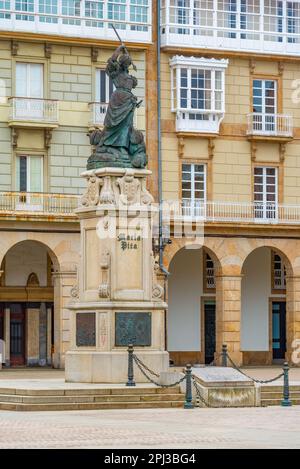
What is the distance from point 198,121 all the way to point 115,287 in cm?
2634

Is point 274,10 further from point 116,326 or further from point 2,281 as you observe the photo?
point 116,326

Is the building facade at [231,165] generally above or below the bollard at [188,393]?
above

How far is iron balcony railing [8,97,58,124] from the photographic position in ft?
197

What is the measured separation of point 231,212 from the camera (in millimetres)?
63719

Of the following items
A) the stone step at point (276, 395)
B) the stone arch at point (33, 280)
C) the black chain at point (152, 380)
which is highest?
the stone arch at point (33, 280)

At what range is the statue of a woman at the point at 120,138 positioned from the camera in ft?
127

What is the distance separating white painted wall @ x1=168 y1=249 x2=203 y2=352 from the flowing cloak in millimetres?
25635

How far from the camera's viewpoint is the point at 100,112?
2421 inches

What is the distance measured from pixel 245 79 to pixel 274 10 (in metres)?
3.25

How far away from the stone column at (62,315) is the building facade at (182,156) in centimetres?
6

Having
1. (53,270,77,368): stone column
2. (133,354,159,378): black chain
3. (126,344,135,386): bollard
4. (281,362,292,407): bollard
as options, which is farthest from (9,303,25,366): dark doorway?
(281,362,292,407): bollard

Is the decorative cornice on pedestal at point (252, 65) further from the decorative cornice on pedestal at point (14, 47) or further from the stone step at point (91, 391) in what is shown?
the stone step at point (91, 391)

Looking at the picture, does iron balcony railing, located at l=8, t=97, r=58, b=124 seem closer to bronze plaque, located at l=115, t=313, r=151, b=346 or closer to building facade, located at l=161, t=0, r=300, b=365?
building facade, located at l=161, t=0, r=300, b=365

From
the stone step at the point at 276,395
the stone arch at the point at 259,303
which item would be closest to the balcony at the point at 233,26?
the stone arch at the point at 259,303
